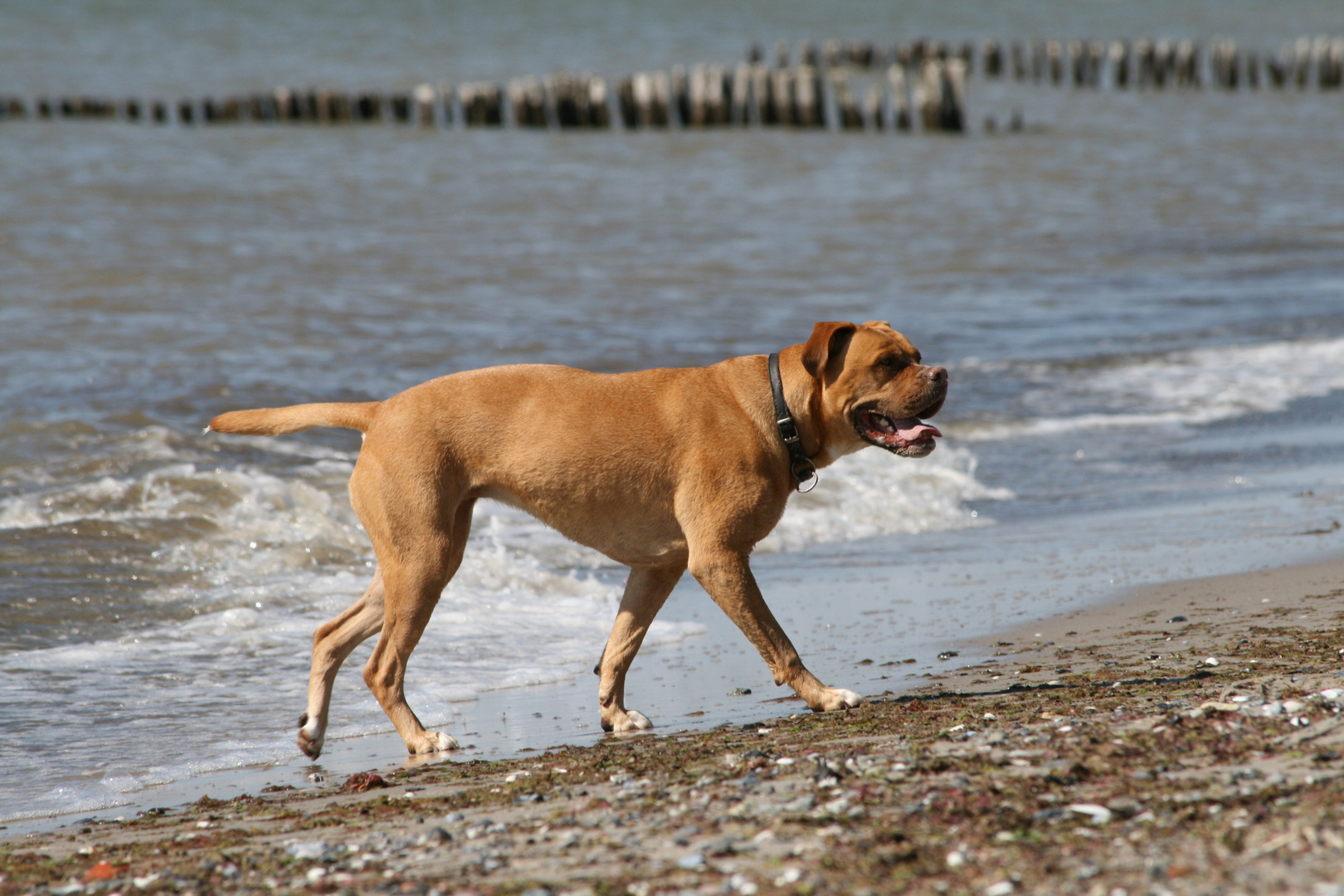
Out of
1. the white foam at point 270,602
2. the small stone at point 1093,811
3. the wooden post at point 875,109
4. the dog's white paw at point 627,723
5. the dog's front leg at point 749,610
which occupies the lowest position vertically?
the wooden post at point 875,109

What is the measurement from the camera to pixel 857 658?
5.90 metres

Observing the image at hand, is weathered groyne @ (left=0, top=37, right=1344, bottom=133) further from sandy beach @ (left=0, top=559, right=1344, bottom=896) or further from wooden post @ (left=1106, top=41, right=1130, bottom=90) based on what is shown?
sandy beach @ (left=0, top=559, right=1344, bottom=896)

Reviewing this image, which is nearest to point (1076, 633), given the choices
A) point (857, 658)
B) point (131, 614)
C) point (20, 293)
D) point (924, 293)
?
point (857, 658)

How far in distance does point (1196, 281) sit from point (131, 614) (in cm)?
1417

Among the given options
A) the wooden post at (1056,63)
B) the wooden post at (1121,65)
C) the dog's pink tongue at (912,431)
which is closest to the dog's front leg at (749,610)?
the dog's pink tongue at (912,431)

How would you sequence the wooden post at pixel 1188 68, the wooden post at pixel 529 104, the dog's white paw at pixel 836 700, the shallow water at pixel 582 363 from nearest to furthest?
the dog's white paw at pixel 836 700 < the shallow water at pixel 582 363 < the wooden post at pixel 529 104 < the wooden post at pixel 1188 68

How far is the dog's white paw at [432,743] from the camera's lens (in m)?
4.93

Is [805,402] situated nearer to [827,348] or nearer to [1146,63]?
[827,348]

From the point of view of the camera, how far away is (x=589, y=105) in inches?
1292

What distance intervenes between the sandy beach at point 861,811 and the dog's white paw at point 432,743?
0.57 feet

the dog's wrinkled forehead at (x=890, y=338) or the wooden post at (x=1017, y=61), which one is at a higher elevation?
the dog's wrinkled forehead at (x=890, y=338)

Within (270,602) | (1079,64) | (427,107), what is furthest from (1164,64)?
(270,602)

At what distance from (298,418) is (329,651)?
0.89m

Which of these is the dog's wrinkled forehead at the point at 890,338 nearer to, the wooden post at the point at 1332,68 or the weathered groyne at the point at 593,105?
the weathered groyne at the point at 593,105
